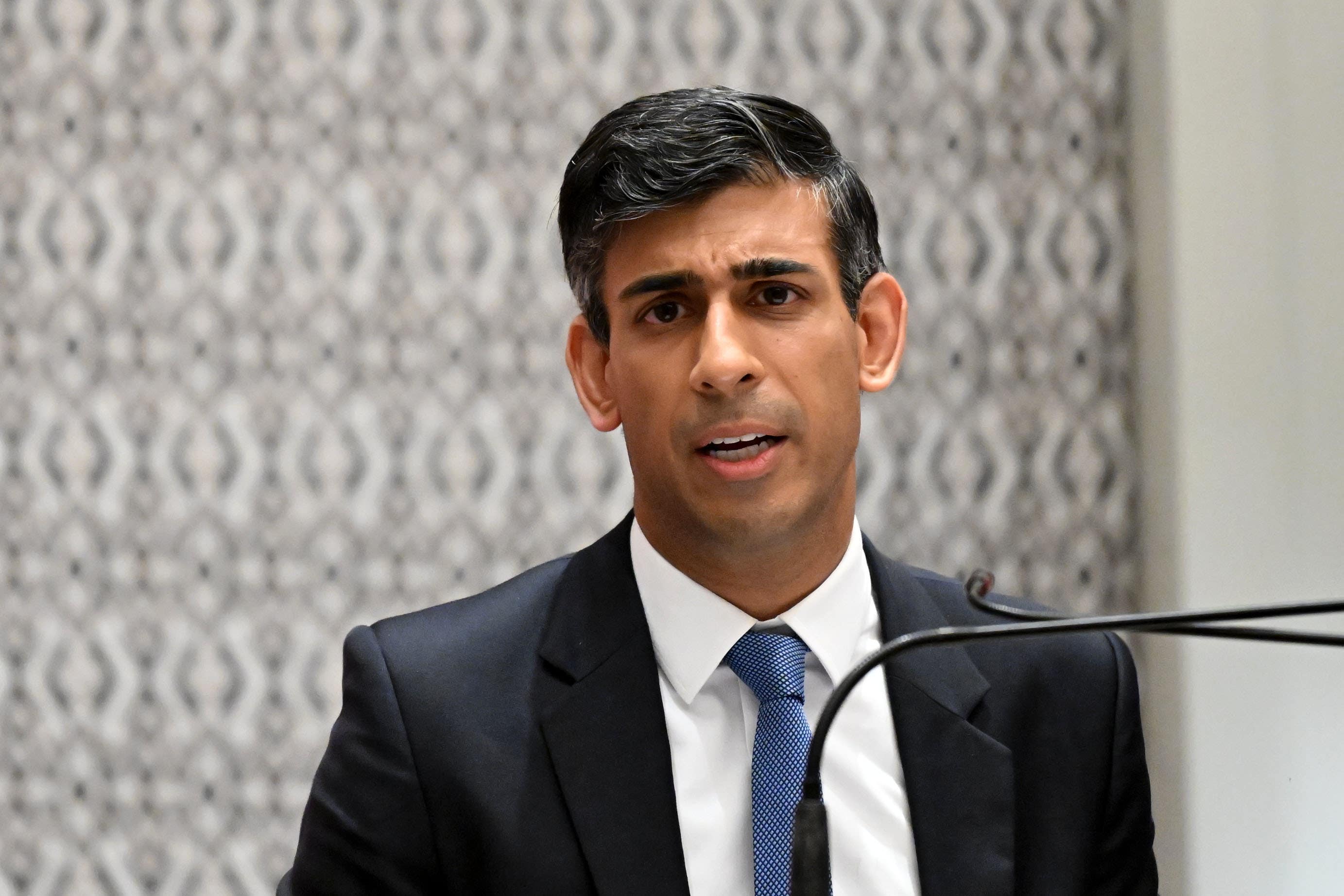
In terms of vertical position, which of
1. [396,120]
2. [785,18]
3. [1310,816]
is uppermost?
[785,18]

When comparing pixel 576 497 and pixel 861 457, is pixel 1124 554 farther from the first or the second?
pixel 576 497

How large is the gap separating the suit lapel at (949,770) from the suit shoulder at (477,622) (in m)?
0.34

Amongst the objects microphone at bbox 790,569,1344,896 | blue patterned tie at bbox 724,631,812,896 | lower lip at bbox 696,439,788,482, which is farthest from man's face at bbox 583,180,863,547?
microphone at bbox 790,569,1344,896

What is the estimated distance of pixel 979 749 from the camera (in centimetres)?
133

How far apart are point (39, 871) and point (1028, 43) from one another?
6.60 ft

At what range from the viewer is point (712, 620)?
4.41 ft

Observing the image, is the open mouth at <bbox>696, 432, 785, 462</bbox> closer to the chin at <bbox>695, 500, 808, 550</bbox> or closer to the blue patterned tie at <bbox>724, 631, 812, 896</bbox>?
the chin at <bbox>695, 500, 808, 550</bbox>

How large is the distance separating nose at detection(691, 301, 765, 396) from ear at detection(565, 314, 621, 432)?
7.3 inches

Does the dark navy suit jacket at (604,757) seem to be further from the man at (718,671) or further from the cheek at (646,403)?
the cheek at (646,403)

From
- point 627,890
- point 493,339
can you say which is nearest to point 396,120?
point 493,339

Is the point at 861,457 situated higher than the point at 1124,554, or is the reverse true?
the point at 861,457

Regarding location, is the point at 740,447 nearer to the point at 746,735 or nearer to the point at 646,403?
the point at 646,403

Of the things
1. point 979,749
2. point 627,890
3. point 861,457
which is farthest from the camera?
point 861,457

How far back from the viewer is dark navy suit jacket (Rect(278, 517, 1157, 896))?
4.10 ft
